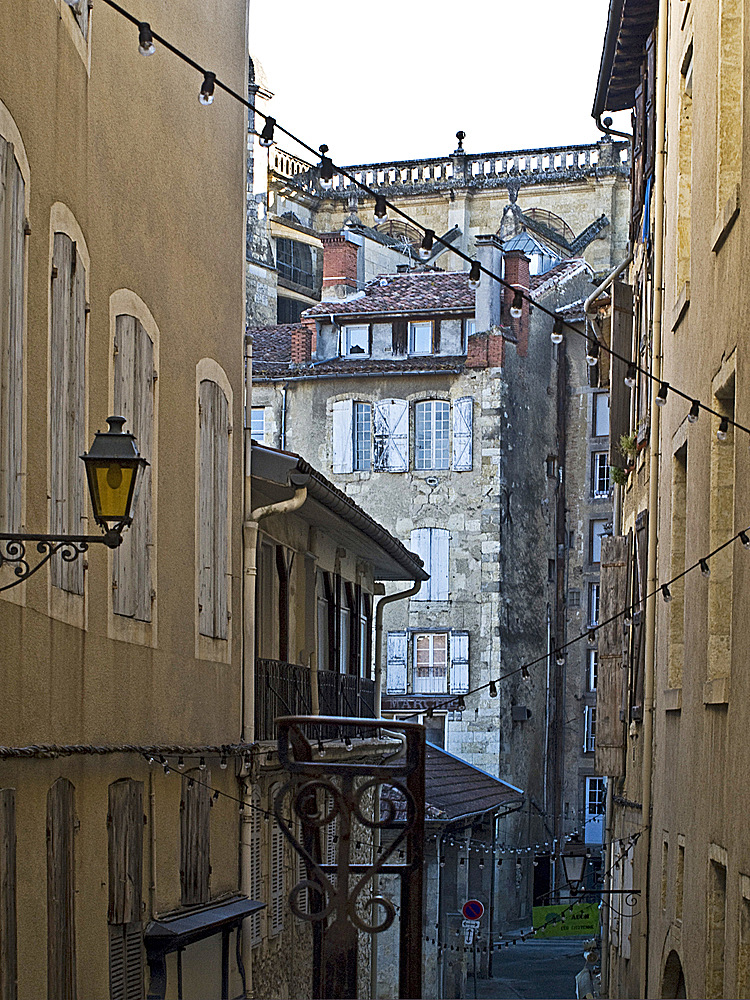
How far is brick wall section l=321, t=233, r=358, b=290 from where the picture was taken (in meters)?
40.0

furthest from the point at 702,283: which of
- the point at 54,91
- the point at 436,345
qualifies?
the point at 436,345

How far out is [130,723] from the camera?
11.1 m

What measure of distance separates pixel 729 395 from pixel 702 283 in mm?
1473

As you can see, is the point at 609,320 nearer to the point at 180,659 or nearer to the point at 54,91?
the point at 180,659

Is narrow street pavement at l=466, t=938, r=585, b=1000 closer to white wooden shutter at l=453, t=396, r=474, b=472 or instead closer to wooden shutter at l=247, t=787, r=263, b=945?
white wooden shutter at l=453, t=396, r=474, b=472

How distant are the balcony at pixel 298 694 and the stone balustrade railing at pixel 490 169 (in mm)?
34255

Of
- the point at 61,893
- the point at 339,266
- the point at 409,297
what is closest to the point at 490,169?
the point at 339,266

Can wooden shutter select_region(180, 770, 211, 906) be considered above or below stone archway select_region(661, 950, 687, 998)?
above

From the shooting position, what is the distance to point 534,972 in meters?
30.1

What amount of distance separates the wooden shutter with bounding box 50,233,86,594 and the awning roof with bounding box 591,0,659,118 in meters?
9.90

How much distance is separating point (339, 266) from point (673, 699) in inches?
1122

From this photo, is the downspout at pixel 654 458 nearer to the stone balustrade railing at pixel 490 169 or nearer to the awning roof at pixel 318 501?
the awning roof at pixel 318 501

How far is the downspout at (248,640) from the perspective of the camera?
48.8ft

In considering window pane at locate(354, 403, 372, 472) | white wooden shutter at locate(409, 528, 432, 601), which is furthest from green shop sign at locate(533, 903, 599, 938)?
window pane at locate(354, 403, 372, 472)
